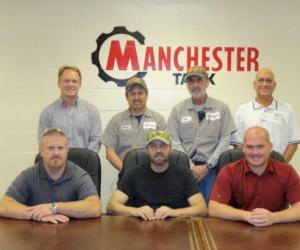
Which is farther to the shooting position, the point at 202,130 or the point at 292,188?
the point at 202,130

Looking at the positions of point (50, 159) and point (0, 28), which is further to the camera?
point (0, 28)

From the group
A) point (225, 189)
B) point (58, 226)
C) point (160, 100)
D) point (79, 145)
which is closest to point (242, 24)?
point (160, 100)

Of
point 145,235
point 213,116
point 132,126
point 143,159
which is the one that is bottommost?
point 145,235

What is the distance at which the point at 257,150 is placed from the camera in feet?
9.75

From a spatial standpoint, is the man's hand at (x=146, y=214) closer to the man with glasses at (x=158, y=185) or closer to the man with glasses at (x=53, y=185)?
the man with glasses at (x=53, y=185)

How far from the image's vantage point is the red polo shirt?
2910 mm

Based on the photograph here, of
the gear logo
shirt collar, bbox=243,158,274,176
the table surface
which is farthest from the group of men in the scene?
the gear logo

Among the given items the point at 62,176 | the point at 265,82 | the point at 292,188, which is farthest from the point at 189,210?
the point at 265,82

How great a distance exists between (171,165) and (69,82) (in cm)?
151

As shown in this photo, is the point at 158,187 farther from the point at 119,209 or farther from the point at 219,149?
the point at 219,149

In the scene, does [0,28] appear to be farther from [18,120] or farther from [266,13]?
[266,13]

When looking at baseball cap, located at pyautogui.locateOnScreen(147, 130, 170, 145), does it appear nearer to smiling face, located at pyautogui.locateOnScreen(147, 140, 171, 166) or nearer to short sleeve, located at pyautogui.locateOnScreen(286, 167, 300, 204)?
smiling face, located at pyautogui.locateOnScreen(147, 140, 171, 166)

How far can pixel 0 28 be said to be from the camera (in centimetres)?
500

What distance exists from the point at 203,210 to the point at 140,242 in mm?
1018
